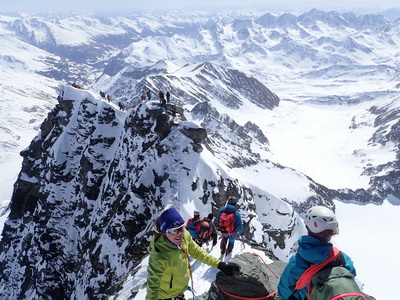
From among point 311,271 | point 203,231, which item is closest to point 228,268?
point 311,271

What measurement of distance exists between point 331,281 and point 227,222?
1017 centimetres

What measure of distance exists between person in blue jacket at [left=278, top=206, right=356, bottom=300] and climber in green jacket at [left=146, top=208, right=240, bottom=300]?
258 centimetres

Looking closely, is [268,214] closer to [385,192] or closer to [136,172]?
[136,172]

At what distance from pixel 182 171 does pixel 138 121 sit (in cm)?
1252

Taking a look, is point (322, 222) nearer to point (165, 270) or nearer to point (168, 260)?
point (168, 260)

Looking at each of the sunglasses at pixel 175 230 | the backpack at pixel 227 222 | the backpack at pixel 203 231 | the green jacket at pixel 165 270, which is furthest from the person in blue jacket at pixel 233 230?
the sunglasses at pixel 175 230

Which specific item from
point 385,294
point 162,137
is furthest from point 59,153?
point 385,294

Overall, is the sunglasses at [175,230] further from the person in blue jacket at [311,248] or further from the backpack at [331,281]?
the backpack at [331,281]

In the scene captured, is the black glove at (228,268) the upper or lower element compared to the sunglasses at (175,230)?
lower

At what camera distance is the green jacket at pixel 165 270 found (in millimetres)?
7180

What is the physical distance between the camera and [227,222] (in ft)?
50.5

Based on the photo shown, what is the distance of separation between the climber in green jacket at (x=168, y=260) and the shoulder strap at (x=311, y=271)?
290cm

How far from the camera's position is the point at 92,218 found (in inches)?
1848

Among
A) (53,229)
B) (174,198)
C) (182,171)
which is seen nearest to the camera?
(174,198)
